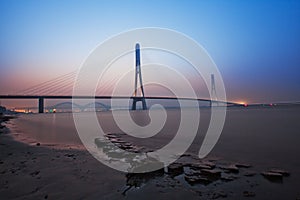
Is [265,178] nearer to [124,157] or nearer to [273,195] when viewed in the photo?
[273,195]

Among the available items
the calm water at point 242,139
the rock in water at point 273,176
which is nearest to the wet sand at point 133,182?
the rock in water at point 273,176

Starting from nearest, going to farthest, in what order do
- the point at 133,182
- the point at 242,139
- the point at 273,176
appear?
the point at 133,182 < the point at 273,176 < the point at 242,139

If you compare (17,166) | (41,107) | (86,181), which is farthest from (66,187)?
(41,107)

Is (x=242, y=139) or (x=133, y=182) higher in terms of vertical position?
(x=133, y=182)

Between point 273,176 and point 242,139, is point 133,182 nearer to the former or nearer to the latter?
point 273,176

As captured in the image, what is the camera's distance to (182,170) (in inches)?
168

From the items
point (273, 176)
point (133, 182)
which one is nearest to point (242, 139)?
point (273, 176)

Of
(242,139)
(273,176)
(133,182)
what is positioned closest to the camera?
(133,182)

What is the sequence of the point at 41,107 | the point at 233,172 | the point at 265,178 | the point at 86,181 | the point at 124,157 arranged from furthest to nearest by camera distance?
the point at 41,107 → the point at 124,157 → the point at 233,172 → the point at 265,178 → the point at 86,181

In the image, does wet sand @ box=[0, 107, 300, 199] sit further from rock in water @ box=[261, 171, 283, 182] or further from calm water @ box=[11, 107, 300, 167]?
calm water @ box=[11, 107, 300, 167]

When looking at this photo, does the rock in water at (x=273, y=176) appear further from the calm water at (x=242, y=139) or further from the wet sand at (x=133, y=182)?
A: the calm water at (x=242, y=139)

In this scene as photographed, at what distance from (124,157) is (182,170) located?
174 cm

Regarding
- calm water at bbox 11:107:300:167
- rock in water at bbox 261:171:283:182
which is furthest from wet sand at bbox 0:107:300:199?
calm water at bbox 11:107:300:167

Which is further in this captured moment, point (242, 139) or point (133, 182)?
point (242, 139)
